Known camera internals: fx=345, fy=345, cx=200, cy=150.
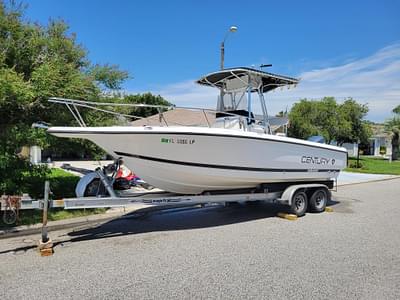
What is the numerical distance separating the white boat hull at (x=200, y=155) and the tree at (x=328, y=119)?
23.9 meters

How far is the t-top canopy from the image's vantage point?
25.8ft

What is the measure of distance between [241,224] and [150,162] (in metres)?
2.44

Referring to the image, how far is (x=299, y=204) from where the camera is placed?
26.5ft

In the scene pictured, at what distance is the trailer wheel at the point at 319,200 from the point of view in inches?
330

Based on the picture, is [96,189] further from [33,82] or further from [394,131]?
[394,131]

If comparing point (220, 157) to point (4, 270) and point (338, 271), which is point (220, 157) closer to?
point (338, 271)

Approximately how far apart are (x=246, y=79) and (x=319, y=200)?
3.50 meters

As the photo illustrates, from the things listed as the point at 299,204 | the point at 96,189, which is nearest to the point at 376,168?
the point at 299,204

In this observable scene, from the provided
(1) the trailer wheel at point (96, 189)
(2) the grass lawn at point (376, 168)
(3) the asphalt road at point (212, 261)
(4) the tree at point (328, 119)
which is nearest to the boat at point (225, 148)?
(1) the trailer wheel at point (96, 189)

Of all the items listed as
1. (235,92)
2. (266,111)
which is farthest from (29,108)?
(266,111)

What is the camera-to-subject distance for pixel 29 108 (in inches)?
283

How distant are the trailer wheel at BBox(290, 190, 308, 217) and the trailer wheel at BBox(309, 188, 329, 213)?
281 mm

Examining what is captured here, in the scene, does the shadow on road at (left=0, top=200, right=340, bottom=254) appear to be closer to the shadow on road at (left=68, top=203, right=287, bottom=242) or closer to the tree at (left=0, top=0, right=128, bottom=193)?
the shadow on road at (left=68, top=203, right=287, bottom=242)

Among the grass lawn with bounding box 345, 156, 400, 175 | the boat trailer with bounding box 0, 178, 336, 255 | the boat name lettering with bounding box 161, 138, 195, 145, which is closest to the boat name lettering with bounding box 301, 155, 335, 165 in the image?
the boat trailer with bounding box 0, 178, 336, 255
